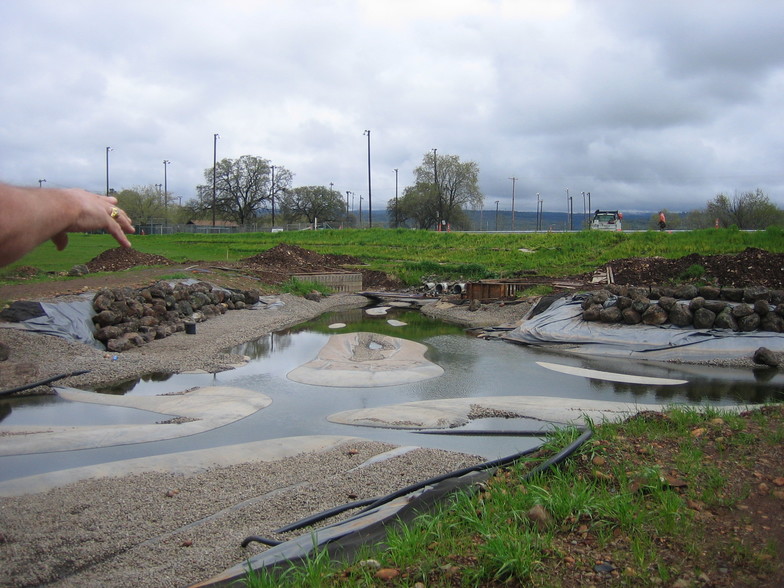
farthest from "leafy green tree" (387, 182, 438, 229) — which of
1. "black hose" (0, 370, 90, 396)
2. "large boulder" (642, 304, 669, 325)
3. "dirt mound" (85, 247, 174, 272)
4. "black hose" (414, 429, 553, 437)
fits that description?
"black hose" (414, 429, 553, 437)

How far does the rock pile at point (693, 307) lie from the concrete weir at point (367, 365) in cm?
507

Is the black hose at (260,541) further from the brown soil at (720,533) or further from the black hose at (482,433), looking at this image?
the black hose at (482,433)

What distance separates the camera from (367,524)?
4.49 metres

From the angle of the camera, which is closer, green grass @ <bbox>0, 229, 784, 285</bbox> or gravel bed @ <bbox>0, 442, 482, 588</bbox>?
gravel bed @ <bbox>0, 442, 482, 588</bbox>

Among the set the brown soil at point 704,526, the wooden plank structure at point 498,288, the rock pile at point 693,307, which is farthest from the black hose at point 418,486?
the wooden plank structure at point 498,288

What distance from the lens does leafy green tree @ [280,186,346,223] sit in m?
Result: 90.2

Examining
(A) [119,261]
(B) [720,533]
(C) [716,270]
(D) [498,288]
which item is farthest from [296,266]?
(B) [720,533]

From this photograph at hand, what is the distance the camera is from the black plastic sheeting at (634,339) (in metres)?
14.0

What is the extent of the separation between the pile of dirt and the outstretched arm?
84.0 ft

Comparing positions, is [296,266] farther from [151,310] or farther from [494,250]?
[151,310]

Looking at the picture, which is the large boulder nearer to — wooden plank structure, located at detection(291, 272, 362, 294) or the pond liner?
the pond liner

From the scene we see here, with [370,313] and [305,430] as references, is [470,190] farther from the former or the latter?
[305,430]

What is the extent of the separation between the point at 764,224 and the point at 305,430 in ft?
168

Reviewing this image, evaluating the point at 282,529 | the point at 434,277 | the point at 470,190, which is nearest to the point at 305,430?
the point at 282,529
